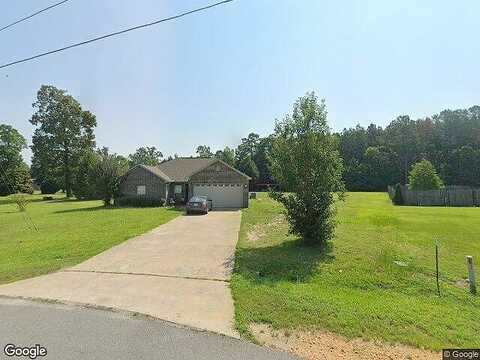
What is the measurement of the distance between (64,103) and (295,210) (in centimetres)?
5138

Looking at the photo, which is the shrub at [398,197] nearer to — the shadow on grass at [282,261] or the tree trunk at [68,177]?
the shadow on grass at [282,261]

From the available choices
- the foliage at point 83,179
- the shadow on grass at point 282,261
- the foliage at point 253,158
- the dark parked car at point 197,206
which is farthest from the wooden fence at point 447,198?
the foliage at point 83,179

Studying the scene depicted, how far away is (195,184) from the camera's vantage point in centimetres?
3384

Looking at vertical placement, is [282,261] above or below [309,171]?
below

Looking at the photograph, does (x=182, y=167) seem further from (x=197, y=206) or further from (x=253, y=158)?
(x=253, y=158)

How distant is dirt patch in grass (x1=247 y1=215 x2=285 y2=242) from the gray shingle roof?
1541 cm

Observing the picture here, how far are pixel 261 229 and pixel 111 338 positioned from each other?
1368 cm

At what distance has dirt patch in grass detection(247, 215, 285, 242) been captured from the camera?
16734 millimetres

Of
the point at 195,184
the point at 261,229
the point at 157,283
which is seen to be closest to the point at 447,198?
the point at 195,184

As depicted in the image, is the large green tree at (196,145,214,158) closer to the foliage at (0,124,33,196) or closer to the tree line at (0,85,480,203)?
the tree line at (0,85,480,203)

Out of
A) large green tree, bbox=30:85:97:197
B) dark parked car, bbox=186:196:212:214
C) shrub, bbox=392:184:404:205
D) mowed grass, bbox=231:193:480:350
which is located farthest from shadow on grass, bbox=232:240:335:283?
large green tree, bbox=30:85:97:197

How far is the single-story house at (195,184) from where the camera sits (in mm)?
33625

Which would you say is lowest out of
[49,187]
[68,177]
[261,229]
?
[261,229]

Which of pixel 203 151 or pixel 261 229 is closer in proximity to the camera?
pixel 261 229
